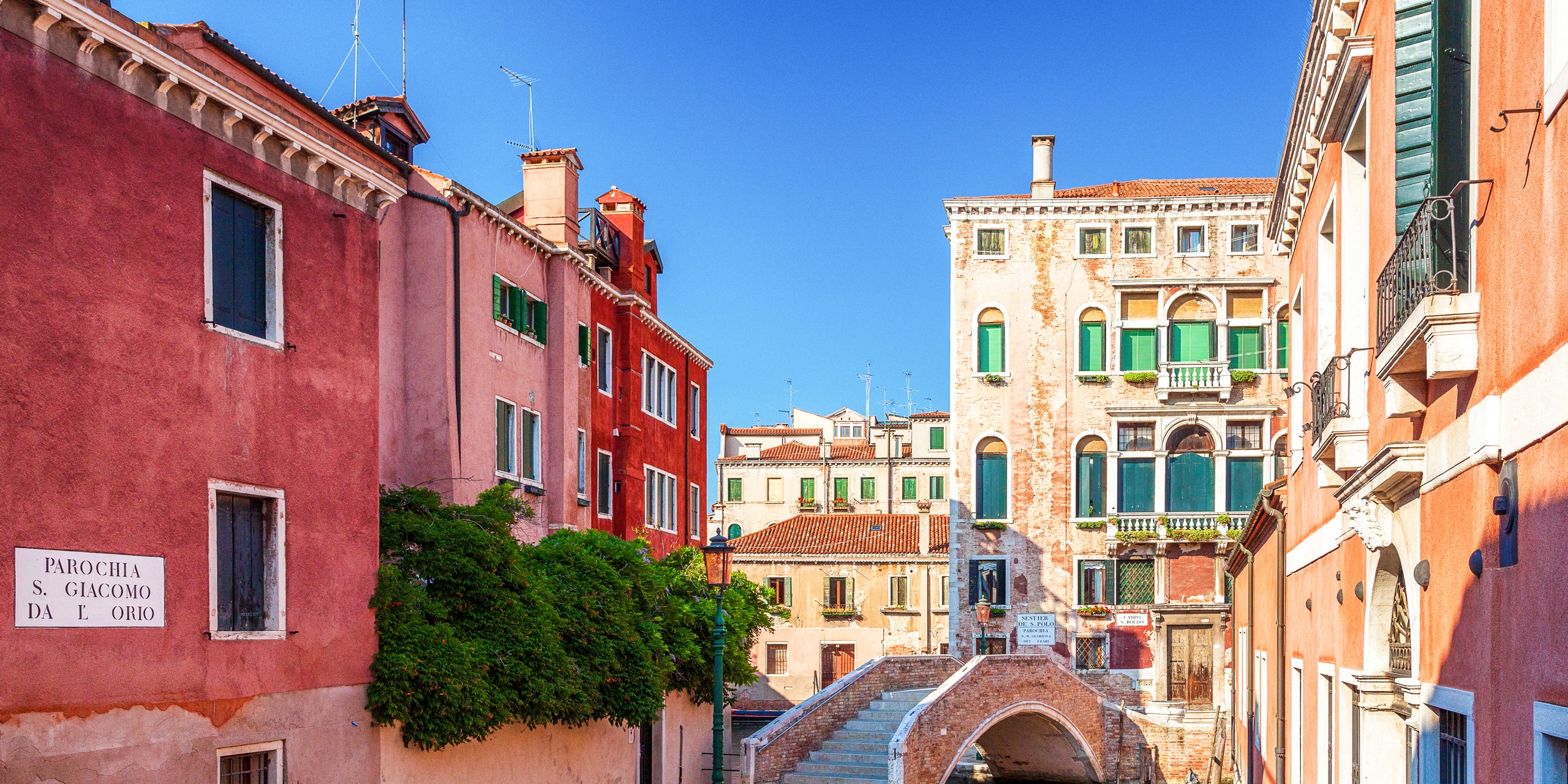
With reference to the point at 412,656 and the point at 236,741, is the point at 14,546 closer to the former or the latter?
the point at 236,741

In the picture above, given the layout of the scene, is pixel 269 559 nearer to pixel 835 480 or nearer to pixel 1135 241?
pixel 1135 241

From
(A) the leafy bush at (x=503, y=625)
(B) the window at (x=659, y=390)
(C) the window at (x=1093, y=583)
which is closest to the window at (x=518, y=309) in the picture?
(A) the leafy bush at (x=503, y=625)

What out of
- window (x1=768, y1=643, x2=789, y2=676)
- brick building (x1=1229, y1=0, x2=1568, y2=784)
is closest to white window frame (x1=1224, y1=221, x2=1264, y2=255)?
window (x1=768, y1=643, x2=789, y2=676)

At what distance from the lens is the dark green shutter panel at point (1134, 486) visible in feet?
98.1

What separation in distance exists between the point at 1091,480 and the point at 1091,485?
105mm

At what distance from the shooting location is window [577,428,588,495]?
19.7 m

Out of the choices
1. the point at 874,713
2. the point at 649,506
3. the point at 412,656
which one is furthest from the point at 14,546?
the point at 874,713

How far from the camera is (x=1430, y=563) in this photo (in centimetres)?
629

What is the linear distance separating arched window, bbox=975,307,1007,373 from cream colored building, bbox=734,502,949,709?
9.85 m

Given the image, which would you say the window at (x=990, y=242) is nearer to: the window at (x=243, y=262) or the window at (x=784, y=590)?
the window at (x=784, y=590)

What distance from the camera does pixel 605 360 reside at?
2109 centimetres

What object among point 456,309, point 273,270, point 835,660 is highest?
point 456,309

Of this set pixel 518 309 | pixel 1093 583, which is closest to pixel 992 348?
pixel 1093 583

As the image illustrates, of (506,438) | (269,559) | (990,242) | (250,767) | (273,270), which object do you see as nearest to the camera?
(250,767)
